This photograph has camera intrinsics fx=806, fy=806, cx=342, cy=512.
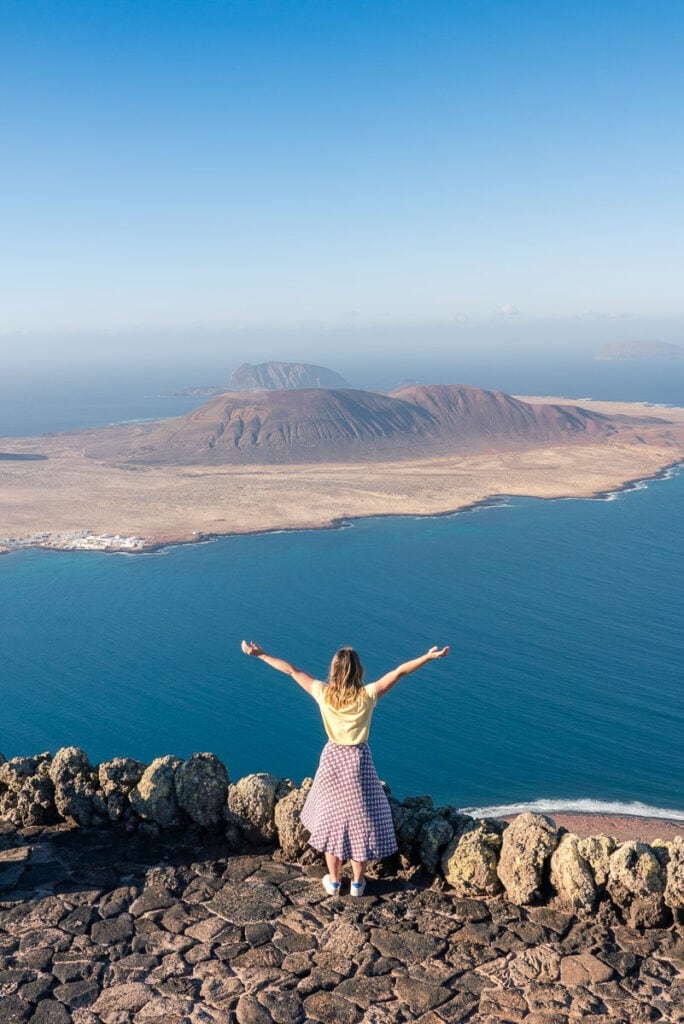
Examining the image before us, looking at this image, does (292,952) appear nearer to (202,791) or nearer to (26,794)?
(202,791)

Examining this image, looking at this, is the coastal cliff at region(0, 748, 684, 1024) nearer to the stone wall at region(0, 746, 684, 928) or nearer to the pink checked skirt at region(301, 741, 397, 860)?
the stone wall at region(0, 746, 684, 928)

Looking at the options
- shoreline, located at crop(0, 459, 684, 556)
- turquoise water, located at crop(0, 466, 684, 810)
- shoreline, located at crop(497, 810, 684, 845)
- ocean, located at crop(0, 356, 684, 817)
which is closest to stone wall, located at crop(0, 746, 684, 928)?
shoreline, located at crop(497, 810, 684, 845)

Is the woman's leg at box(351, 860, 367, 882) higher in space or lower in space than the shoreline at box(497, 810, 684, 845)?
higher

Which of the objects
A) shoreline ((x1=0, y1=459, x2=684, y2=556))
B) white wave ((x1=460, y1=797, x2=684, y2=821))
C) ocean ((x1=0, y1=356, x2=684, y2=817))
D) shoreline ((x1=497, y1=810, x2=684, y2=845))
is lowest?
white wave ((x1=460, y1=797, x2=684, y2=821))

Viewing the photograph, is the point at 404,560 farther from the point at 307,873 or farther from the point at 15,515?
the point at 307,873

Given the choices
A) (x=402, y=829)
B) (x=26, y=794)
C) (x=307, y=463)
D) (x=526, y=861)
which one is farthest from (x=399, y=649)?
(x=307, y=463)

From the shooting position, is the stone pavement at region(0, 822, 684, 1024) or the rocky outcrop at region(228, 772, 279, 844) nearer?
the stone pavement at region(0, 822, 684, 1024)
